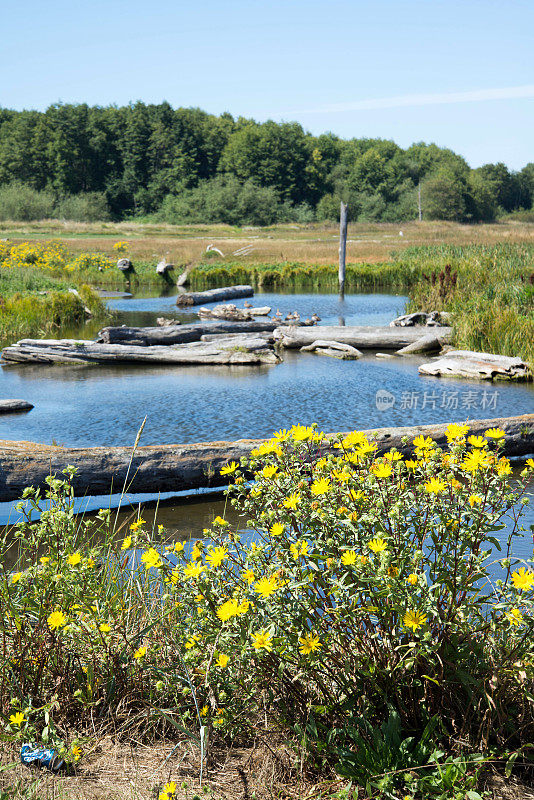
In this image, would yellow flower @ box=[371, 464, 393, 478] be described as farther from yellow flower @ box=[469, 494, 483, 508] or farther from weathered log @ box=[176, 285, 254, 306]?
weathered log @ box=[176, 285, 254, 306]

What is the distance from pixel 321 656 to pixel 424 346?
494 inches

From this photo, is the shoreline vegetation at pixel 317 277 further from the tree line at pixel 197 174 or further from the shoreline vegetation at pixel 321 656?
the tree line at pixel 197 174

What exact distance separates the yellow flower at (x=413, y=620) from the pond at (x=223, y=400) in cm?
343

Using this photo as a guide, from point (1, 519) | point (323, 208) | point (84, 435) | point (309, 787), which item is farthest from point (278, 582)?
point (323, 208)

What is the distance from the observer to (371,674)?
2086 millimetres

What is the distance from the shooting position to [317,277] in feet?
88.8

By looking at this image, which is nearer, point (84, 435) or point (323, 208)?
point (84, 435)

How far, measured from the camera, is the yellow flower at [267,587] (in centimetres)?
190

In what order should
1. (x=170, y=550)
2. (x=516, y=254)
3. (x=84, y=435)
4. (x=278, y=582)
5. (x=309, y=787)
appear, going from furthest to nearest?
(x=516, y=254) < (x=84, y=435) < (x=170, y=550) < (x=309, y=787) < (x=278, y=582)

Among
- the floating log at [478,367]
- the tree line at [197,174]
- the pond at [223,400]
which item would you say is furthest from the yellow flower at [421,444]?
the tree line at [197,174]

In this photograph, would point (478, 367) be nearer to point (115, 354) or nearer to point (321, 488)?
point (115, 354)

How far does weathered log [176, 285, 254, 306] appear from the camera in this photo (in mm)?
21734

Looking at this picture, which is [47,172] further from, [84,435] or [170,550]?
[170,550]

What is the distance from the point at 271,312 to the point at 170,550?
17.5 metres
